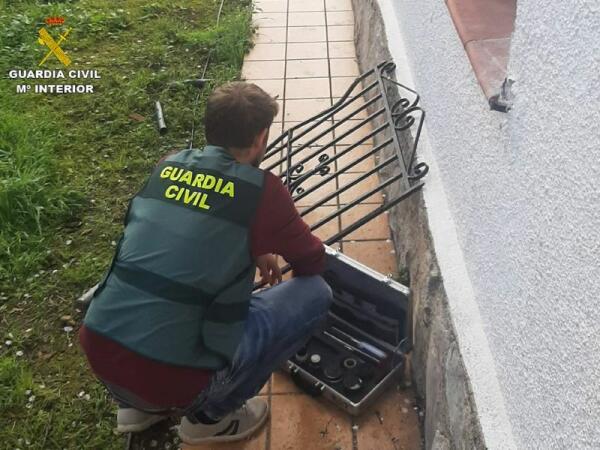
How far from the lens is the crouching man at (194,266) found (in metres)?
1.59

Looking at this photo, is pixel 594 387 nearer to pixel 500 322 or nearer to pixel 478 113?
pixel 500 322

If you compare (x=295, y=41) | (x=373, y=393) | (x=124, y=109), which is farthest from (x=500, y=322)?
(x=295, y=41)

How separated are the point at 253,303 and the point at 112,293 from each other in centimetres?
51

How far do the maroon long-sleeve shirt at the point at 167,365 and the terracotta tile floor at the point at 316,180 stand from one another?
571 mm

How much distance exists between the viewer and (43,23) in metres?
5.16

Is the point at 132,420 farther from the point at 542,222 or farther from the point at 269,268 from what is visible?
the point at 542,222

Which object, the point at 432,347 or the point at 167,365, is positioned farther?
the point at 432,347

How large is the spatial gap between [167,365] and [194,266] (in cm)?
29

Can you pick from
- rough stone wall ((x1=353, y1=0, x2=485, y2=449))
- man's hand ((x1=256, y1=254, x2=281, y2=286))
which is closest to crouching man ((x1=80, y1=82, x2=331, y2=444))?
man's hand ((x1=256, y1=254, x2=281, y2=286))

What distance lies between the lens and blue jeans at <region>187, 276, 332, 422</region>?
6.10ft

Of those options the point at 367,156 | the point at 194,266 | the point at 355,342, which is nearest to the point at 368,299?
the point at 355,342

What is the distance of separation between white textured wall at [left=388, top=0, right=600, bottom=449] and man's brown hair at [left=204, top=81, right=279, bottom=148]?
25.4 inches

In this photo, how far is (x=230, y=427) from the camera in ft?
6.98

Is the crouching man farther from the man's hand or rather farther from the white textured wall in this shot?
the white textured wall
